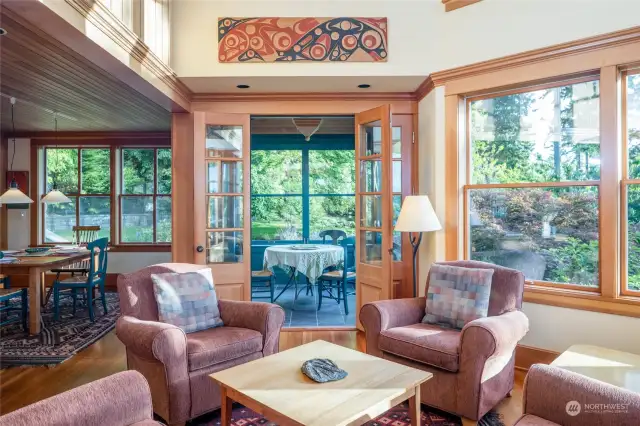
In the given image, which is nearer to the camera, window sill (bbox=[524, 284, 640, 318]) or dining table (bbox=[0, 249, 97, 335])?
window sill (bbox=[524, 284, 640, 318])

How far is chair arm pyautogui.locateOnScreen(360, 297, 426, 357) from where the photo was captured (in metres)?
2.78

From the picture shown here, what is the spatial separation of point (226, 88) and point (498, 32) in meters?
2.51

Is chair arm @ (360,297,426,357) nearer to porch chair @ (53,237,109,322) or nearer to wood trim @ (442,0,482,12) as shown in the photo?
wood trim @ (442,0,482,12)

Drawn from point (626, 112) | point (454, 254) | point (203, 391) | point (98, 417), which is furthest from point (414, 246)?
point (98, 417)

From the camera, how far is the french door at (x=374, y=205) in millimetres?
3680

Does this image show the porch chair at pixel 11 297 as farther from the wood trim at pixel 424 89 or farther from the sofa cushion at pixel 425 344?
the wood trim at pixel 424 89

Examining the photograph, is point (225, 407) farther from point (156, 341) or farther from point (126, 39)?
point (126, 39)

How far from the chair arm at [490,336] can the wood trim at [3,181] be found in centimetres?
737

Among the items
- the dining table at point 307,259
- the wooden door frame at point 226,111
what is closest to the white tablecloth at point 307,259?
the dining table at point 307,259

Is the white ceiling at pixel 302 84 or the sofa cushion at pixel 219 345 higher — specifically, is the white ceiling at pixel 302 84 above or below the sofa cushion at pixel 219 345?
above

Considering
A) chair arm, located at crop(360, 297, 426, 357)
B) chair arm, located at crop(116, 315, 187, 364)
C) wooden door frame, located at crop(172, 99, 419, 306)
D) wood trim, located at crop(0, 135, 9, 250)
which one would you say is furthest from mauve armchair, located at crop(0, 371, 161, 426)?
wood trim, located at crop(0, 135, 9, 250)

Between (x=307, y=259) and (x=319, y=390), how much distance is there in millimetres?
3254

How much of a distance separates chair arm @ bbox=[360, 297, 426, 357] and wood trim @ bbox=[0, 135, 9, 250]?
261 inches

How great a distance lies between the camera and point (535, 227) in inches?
129
